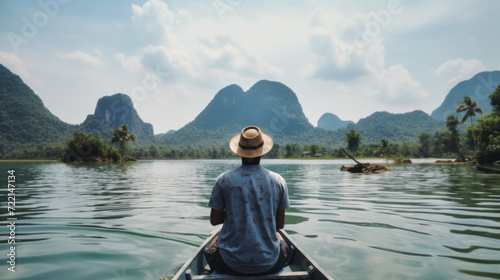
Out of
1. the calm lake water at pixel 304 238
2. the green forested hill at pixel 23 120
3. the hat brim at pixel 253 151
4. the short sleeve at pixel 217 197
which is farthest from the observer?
the green forested hill at pixel 23 120

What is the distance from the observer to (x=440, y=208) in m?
9.30

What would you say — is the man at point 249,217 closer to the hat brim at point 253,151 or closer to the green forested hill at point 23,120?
the hat brim at point 253,151

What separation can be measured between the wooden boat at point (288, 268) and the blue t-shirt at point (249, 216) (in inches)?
7.3

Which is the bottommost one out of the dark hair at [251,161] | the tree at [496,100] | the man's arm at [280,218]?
the man's arm at [280,218]

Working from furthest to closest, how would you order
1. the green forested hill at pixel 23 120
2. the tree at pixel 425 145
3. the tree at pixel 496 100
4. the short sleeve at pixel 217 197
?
the green forested hill at pixel 23 120 < the tree at pixel 425 145 < the tree at pixel 496 100 < the short sleeve at pixel 217 197

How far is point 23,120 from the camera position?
136 meters

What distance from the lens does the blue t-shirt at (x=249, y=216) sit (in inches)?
117

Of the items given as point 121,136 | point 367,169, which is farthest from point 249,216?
point 121,136

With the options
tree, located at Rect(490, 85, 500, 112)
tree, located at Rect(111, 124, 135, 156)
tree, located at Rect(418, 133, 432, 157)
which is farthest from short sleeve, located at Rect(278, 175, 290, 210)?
tree, located at Rect(418, 133, 432, 157)

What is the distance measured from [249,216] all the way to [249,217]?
1cm

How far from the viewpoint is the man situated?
9.78 feet

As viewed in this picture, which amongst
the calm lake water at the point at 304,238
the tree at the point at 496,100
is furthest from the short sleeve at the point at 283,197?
the tree at the point at 496,100

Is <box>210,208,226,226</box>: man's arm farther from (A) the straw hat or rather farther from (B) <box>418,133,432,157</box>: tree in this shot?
(B) <box>418,133,432,157</box>: tree

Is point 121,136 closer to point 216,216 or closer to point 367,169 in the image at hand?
point 367,169
